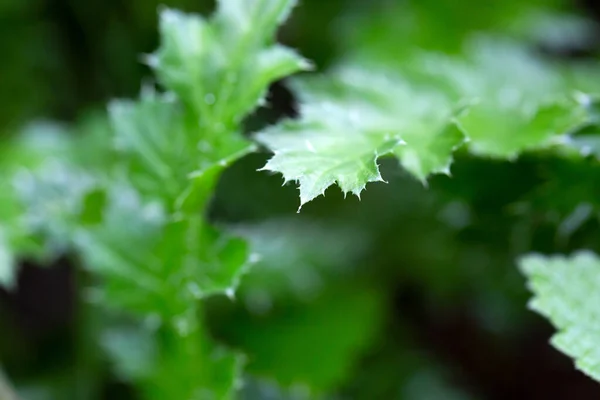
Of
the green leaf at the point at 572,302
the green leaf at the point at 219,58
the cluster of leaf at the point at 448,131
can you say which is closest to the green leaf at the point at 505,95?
the cluster of leaf at the point at 448,131

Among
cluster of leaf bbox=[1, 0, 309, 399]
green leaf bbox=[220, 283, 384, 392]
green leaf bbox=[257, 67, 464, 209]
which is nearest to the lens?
green leaf bbox=[257, 67, 464, 209]

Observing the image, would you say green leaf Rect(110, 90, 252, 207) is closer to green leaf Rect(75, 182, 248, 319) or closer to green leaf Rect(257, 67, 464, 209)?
green leaf Rect(75, 182, 248, 319)

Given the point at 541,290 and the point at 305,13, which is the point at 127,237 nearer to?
the point at 541,290

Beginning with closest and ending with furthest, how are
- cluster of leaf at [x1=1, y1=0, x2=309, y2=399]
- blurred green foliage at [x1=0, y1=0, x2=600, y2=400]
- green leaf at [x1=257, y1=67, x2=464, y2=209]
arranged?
green leaf at [x1=257, y1=67, x2=464, y2=209] < cluster of leaf at [x1=1, y1=0, x2=309, y2=399] < blurred green foliage at [x1=0, y1=0, x2=600, y2=400]

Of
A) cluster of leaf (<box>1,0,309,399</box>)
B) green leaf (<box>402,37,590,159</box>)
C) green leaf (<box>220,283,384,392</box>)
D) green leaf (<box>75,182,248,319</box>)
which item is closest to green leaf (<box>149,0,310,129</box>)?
cluster of leaf (<box>1,0,309,399</box>)

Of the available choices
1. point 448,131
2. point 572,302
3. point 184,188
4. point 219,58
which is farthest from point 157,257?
point 572,302

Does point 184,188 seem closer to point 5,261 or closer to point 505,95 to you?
point 5,261
